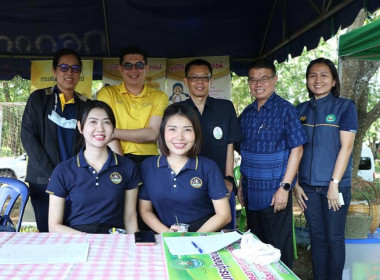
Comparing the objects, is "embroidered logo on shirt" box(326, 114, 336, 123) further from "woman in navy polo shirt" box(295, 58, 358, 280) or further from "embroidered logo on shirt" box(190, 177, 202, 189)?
"embroidered logo on shirt" box(190, 177, 202, 189)

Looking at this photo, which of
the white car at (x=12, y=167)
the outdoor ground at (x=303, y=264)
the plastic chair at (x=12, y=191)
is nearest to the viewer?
the plastic chair at (x=12, y=191)

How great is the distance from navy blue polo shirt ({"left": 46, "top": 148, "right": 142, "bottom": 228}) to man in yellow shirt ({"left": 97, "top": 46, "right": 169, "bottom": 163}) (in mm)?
567

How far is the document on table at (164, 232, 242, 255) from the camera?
147cm

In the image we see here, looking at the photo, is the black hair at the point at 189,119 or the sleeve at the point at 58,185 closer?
the sleeve at the point at 58,185

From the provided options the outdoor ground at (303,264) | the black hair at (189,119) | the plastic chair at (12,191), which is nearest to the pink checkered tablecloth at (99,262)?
the black hair at (189,119)

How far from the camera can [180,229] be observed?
189 centimetres

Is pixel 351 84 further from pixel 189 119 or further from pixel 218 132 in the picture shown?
pixel 189 119

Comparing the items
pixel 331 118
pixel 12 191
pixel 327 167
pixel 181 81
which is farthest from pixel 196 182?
pixel 181 81

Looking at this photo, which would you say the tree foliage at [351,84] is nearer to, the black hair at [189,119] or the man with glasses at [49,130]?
the black hair at [189,119]

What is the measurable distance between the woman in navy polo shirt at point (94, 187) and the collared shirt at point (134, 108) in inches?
20.5

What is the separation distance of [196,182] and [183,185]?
79 mm

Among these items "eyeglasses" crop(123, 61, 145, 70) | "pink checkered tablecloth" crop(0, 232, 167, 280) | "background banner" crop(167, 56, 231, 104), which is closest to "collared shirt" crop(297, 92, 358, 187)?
"eyeglasses" crop(123, 61, 145, 70)

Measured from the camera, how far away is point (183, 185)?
6.88 ft

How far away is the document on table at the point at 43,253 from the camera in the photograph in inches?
53.0
